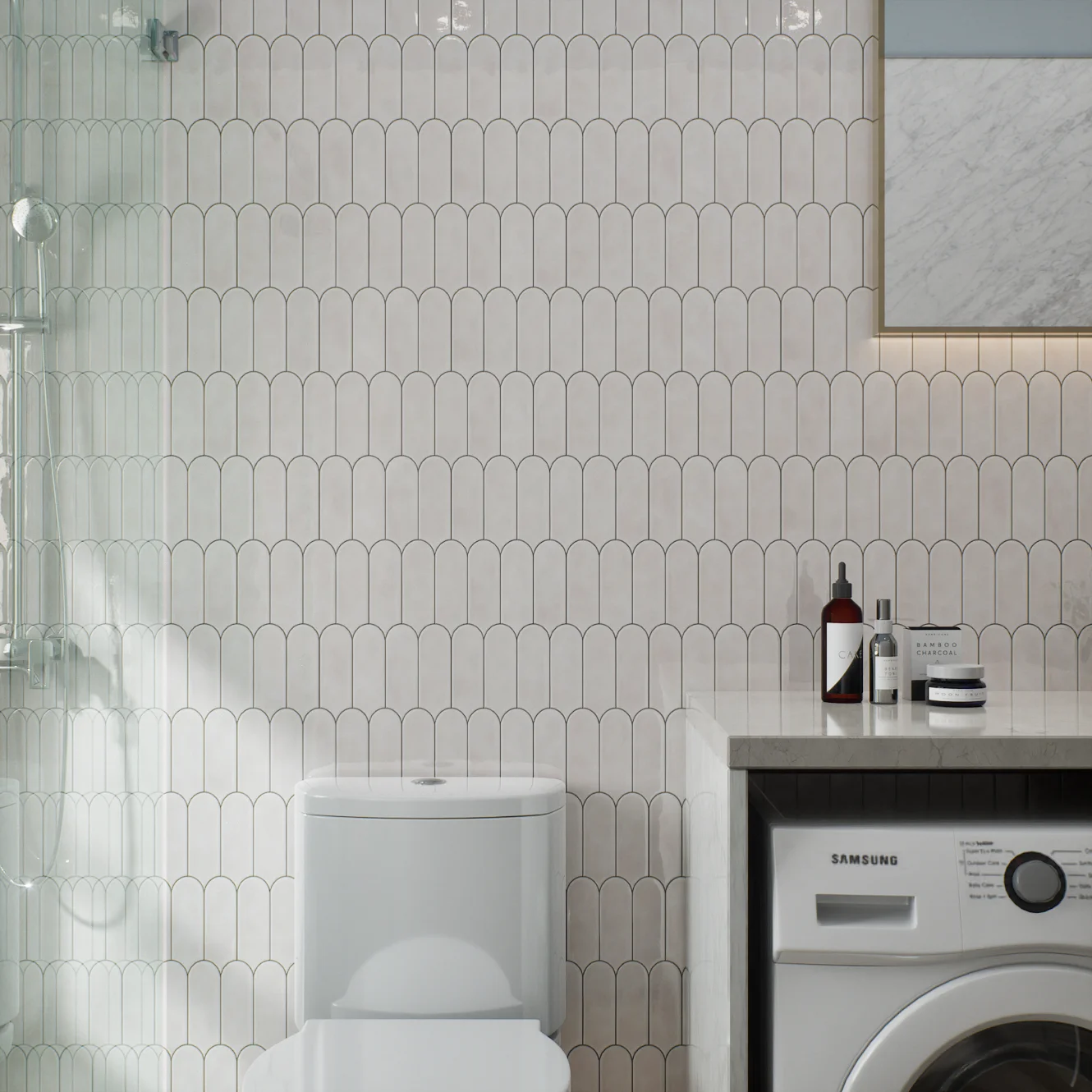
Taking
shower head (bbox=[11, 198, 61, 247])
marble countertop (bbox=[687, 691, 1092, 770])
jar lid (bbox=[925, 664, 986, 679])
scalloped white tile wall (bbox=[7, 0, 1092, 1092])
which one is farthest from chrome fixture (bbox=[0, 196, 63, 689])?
jar lid (bbox=[925, 664, 986, 679])

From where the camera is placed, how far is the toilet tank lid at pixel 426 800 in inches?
58.9

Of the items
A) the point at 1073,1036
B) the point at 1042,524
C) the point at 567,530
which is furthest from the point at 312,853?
the point at 1042,524

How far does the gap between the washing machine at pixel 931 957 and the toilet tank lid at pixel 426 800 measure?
18.0 inches

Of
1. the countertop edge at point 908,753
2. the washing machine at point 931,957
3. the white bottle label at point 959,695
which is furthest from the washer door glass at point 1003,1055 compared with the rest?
the white bottle label at point 959,695

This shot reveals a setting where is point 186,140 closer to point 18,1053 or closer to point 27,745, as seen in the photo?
point 27,745

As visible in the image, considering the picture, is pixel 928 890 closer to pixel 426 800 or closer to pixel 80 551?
pixel 426 800

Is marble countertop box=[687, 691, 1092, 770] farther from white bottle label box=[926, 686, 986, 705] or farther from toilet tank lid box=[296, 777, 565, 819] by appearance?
toilet tank lid box=[296, 777, 565, 819]

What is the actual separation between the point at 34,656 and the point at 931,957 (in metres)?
1.12

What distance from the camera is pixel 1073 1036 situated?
1184 millimetres

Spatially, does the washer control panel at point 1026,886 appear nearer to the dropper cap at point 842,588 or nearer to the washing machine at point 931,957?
the washing machine at point 931,957

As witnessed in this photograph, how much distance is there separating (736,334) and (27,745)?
120 centimetres

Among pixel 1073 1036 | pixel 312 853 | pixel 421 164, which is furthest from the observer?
pixel 421 164

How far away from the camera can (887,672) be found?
1.49m

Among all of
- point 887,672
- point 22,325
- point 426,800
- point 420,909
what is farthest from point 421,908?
point 22,325
